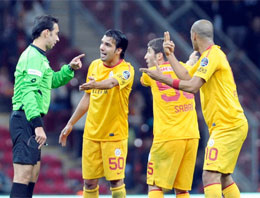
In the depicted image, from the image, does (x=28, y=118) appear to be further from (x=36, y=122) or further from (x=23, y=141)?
(x=23, y=141)

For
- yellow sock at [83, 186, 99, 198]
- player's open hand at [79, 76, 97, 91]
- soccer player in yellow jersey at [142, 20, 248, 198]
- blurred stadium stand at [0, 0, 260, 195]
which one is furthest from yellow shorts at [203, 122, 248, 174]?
blurred stadium stand at [0, 0, 260, 195]

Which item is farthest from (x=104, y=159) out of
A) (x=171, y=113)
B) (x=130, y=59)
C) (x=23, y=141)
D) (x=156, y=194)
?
(x=130, y=59)

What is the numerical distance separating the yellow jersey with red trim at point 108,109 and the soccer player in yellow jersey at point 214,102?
3.00 feet

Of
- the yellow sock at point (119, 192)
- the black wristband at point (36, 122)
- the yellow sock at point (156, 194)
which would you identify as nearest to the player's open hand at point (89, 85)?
the black wristband at point (36, 122)

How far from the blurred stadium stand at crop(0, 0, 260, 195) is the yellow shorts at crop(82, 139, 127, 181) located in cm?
471

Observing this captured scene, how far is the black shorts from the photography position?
8078 mm

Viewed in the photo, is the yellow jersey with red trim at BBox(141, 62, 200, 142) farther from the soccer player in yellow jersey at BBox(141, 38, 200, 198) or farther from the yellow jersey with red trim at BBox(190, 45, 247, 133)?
the yellow jersey with red trim at BBox(190, 45, 247, 133)

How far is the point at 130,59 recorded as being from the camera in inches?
596

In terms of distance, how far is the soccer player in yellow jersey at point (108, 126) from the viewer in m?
8.93

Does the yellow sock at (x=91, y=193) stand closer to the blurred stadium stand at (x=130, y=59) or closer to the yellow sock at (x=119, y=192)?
the yellow sock at (x=119, y=192)

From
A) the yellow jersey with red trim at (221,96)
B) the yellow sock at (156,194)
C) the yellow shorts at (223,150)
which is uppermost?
the yellow jersey with red trim at (221,96)

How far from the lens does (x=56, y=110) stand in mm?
16078

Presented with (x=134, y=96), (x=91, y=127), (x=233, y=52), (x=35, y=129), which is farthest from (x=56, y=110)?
(x=35, y=129)

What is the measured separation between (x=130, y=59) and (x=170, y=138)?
6496 millimetres
